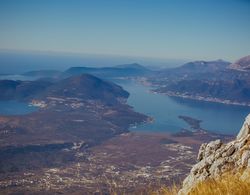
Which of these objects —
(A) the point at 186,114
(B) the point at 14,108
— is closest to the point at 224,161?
(B) the point at 14,108

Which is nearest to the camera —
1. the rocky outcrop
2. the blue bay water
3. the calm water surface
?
the rocky outcrop

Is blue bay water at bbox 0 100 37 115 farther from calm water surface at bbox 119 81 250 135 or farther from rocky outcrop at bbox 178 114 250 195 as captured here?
rocky outcrop at bbox 178 114 250 195

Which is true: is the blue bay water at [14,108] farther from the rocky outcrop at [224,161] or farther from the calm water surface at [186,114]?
the rocky outcrop at [224,161]

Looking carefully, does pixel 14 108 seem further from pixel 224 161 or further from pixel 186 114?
pixel 224 161

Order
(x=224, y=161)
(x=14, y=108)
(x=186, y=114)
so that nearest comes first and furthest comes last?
(x=224, y=161), (x=14, y=108), (x=186, y=114)

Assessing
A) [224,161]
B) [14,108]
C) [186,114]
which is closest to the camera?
[224,161]

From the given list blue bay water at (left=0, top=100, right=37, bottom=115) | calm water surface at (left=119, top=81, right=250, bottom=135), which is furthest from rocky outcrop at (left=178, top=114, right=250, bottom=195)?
blue bay water at (left=0, top=100, right=37, bottom=115)

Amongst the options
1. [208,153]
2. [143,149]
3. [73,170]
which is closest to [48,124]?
[143,149]

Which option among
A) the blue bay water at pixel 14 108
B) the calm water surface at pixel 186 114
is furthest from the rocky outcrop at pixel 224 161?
the blue bay water at pixel 14 108
